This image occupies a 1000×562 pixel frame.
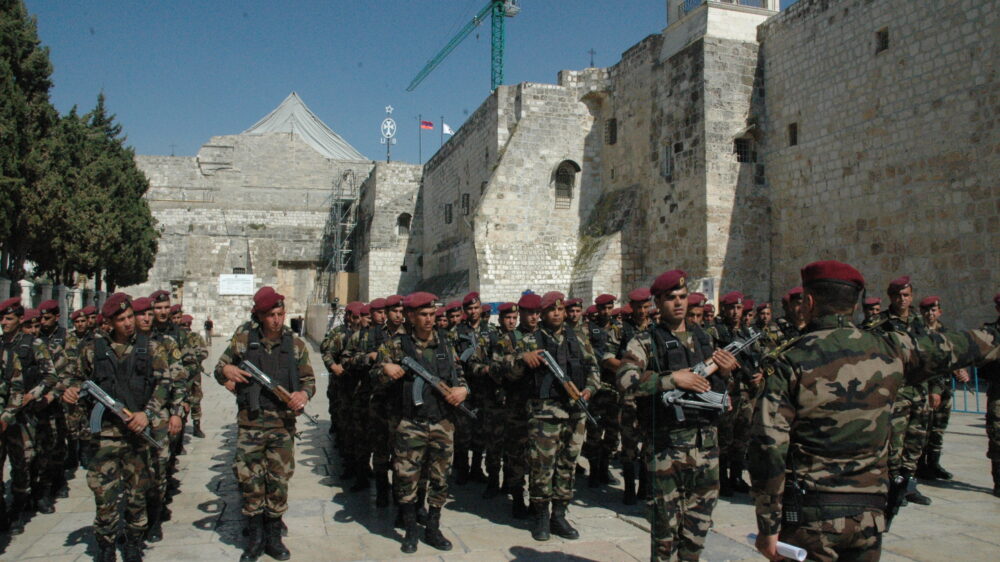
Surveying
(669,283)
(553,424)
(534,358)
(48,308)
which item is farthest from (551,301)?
(48,308)

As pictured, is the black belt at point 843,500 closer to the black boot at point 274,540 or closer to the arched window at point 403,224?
the black boot at point 274,540

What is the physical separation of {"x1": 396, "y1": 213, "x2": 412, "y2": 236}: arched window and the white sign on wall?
6759 millimetres

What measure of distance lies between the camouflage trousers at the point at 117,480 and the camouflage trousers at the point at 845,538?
4187 millimetres

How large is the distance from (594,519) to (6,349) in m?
4.84

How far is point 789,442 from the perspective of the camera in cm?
296

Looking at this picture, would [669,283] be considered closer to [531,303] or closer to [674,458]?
[674,458]

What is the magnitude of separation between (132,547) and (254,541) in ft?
2.57

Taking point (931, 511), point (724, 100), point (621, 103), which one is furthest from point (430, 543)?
point (621, 103)

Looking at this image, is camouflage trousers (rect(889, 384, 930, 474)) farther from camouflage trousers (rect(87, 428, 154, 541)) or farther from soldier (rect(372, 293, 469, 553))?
camouflage trousers (rect(87, 428, 154, 541))

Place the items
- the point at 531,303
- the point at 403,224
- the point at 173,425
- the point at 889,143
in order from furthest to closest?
the point at 403,224, the point at 889,143, the point at 531,303, the point at 173,425

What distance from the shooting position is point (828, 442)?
114 inches

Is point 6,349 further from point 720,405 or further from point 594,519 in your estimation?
point 720,405

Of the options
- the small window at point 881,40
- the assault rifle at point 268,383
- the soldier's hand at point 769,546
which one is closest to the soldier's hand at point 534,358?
the assault rifle at point 268,383

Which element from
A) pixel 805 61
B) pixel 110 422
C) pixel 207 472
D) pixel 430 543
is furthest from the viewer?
pixel 805 61
